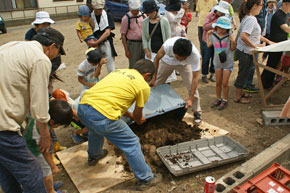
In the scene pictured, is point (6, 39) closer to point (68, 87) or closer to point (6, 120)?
point (68, 87)

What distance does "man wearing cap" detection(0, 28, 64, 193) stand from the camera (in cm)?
197

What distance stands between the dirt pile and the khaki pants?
468 mm

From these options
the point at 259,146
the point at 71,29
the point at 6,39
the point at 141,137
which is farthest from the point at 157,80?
the point at 71,29

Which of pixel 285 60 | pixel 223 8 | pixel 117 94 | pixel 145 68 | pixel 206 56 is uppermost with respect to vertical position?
pixel 223 8

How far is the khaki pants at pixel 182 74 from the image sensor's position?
13.8 ft

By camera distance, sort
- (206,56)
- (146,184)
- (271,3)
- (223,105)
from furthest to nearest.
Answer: (271,3) < (206,56) < (223,105) < (146,184)

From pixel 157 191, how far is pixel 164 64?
215 cm

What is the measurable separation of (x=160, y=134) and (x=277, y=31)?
3509 millimetres

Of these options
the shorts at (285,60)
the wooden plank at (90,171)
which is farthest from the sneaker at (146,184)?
the shorts at (285,60)

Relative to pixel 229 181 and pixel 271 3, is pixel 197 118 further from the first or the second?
pixel 271 3

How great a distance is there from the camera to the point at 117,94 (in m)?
2.72

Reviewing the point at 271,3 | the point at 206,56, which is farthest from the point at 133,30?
the point at 271,3

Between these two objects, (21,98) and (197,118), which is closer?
(21,98)

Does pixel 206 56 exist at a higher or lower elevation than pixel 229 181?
higher
